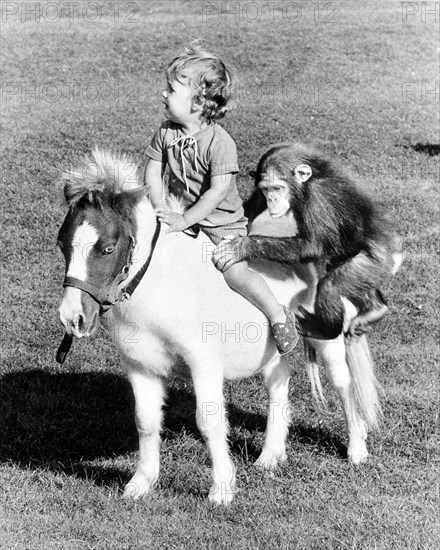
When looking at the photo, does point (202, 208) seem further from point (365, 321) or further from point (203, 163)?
point (365, 321)

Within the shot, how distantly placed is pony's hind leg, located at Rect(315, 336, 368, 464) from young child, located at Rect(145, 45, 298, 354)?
645 millimetres

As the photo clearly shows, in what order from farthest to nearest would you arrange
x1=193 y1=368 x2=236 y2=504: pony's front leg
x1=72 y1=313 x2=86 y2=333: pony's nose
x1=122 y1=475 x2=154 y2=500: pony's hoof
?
x1=122 y1=475 x2=154 y2=500: pony's hoof → x1=193 y1=368 x2=236 y2=504: pony's front leg → x1=72 y1=313 x2=86 y2=333: pony's nose

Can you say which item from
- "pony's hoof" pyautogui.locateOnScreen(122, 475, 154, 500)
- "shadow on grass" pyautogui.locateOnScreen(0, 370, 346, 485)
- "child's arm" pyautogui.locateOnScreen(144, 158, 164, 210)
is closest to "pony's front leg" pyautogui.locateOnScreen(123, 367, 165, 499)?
"pony's hoof" pyautogui.locateOnScreen(122, 475, 154, 500)

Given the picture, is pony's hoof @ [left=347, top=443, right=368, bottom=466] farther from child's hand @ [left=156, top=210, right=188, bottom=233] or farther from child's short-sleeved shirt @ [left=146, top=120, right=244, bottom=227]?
child's hand @ [left=156, top=210, right=188, bottom=233]

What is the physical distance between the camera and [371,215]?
4629 mm

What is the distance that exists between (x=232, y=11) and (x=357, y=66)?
6.12m

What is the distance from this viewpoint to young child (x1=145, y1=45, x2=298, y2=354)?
4355mm

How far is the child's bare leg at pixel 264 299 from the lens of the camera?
4406 mm

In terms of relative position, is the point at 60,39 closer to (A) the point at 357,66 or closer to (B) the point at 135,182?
(A) the point at 357,66

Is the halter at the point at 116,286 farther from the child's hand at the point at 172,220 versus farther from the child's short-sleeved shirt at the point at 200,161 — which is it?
the child's short-sleeved shirt at the point at 200,161

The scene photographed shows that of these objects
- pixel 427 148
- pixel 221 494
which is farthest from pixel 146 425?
pixel 427 148

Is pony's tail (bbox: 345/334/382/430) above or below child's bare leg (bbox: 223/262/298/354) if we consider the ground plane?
below

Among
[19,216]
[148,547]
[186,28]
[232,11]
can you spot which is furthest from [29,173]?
[232,11]

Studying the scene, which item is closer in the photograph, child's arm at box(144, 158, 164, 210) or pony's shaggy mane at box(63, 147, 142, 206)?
pony's shaggy mane at box(63, 147, 142, 206)
